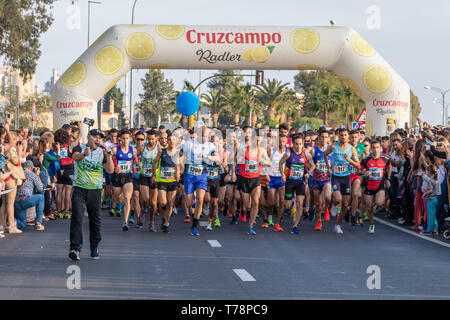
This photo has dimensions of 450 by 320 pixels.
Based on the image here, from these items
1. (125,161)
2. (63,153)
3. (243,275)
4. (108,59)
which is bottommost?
(243,275)

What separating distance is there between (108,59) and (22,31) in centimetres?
1919

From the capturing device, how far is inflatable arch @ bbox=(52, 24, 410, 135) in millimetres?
27094

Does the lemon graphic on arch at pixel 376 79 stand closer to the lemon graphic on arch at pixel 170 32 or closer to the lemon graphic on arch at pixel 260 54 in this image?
the lemon graphic on arch at pixel 260 54

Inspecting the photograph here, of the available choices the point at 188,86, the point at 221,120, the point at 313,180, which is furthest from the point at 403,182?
the point at 221,120

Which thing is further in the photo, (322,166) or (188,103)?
(188,103)

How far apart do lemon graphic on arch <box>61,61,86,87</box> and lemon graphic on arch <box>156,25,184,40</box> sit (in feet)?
9.01

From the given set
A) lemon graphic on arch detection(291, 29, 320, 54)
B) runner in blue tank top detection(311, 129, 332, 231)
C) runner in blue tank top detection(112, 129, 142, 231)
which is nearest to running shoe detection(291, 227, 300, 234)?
runner in blue tank top detection(311, 129, 332, 231)

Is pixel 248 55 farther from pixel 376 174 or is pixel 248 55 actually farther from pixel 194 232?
pixel 194 232

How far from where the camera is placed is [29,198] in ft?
52.5

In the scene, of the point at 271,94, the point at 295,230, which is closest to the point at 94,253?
the point at 295,230

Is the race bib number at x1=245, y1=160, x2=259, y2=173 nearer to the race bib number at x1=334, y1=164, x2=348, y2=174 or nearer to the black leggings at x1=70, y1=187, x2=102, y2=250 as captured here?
the race bib number at x1=334, y1=164, x2=348, y2=174

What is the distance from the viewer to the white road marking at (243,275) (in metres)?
10.0

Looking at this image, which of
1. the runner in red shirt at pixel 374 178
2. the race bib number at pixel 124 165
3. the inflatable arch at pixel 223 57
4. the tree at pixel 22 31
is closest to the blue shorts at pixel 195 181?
the race bib number at pixel 124 165
